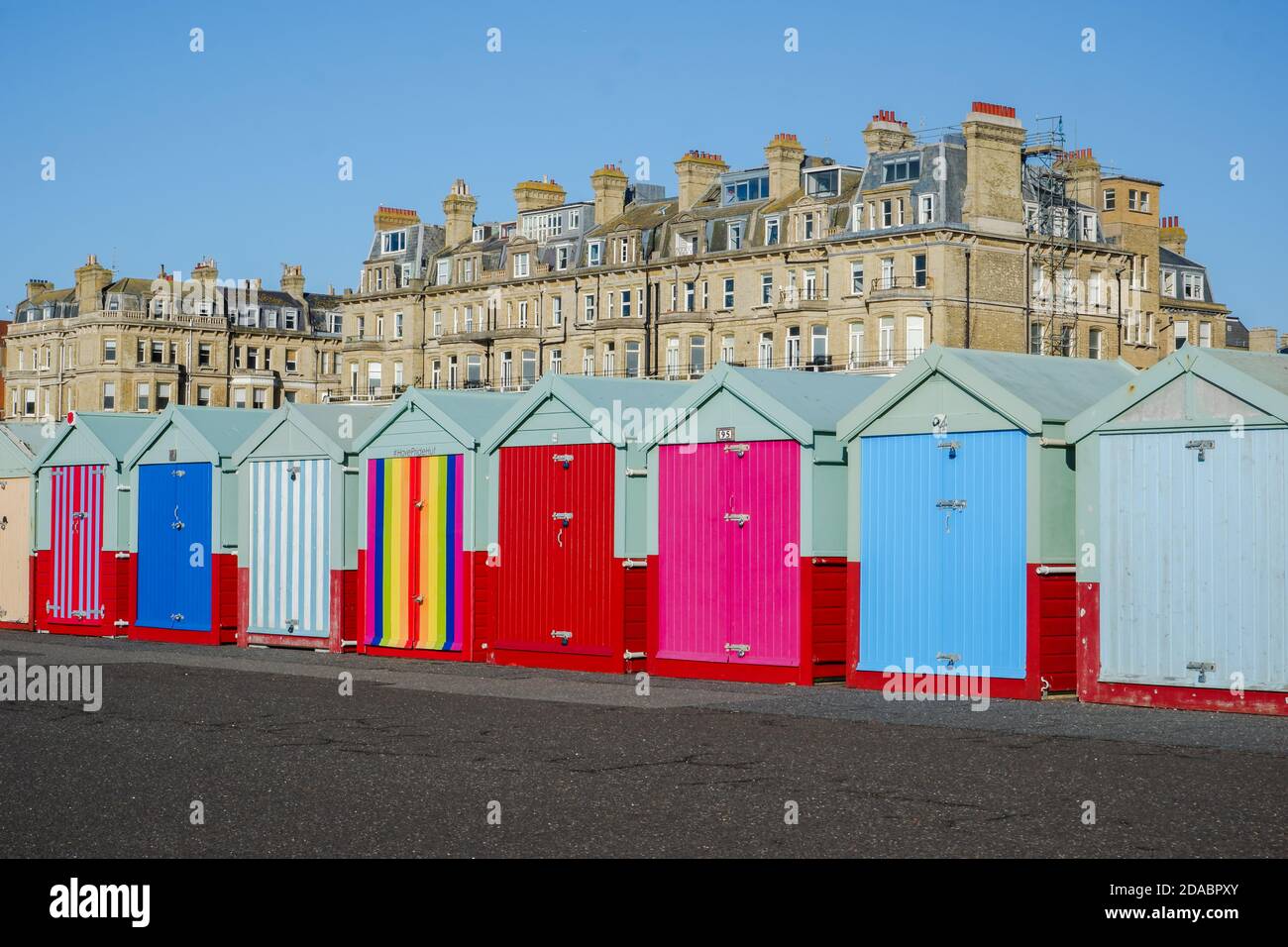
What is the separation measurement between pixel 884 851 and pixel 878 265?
6452 centimetres

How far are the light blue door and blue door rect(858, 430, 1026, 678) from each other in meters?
1.10

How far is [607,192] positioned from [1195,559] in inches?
2850

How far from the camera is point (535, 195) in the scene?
92.6m

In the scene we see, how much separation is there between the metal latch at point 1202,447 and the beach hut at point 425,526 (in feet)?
36.2

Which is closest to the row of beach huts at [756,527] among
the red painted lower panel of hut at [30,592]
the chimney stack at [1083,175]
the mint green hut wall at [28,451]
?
the mint green hut wall at [28,451]

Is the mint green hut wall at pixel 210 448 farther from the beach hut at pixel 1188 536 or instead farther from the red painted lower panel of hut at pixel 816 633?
the beach hut at pixel 1188 536

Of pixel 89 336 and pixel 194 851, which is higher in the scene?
pixel 89 336

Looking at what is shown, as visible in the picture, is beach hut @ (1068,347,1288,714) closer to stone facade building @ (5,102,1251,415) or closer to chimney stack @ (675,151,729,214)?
stone facade building @ (5,102,1251,415)

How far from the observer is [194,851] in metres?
10.1

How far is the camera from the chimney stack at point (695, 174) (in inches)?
3290

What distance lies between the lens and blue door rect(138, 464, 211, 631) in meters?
30.3

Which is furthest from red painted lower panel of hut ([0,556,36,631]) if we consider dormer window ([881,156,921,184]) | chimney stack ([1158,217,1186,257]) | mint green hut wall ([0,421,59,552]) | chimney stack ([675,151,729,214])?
chimney stack ([1158,217,1186,257])
